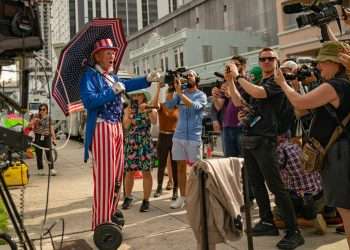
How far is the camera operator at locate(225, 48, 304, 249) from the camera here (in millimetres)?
3689

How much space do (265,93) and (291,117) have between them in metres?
0.73

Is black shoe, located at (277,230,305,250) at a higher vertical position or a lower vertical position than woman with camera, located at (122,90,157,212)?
lower

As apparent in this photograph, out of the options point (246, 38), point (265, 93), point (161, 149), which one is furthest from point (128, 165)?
point (246, 38)

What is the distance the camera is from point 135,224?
477cm

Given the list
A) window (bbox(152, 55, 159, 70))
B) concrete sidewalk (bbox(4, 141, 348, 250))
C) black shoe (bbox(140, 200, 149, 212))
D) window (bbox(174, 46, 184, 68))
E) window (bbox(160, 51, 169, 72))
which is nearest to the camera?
concrete sidewalk (bbox(4, 141, 348, 250))

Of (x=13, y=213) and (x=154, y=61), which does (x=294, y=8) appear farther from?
(x=154, y=61)

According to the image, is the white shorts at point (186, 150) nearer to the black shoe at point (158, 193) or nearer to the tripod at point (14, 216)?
the black shoe at point (158, 193)

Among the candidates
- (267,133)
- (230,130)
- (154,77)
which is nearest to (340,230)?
(267,133)

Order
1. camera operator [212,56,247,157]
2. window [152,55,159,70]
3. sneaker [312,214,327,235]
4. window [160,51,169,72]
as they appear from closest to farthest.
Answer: sneaker [312,214,327,235] < camera operator [212,56,247,157] < window [160,51,169,72] < window [152,55,159,70]

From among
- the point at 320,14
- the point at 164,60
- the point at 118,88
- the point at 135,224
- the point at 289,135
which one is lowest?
the point at 135,224

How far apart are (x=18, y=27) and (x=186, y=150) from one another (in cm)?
329

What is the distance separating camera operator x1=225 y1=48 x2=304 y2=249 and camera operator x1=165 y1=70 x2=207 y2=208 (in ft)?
4.74

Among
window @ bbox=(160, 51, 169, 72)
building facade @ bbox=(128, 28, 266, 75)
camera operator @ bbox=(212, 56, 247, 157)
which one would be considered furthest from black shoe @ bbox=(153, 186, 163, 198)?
window @ bbox=(160, 51, 169, 72)

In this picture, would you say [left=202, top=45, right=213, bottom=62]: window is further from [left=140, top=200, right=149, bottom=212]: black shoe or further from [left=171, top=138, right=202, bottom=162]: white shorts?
[left=140, top=200, right=149, bottom=212]: black shoe
